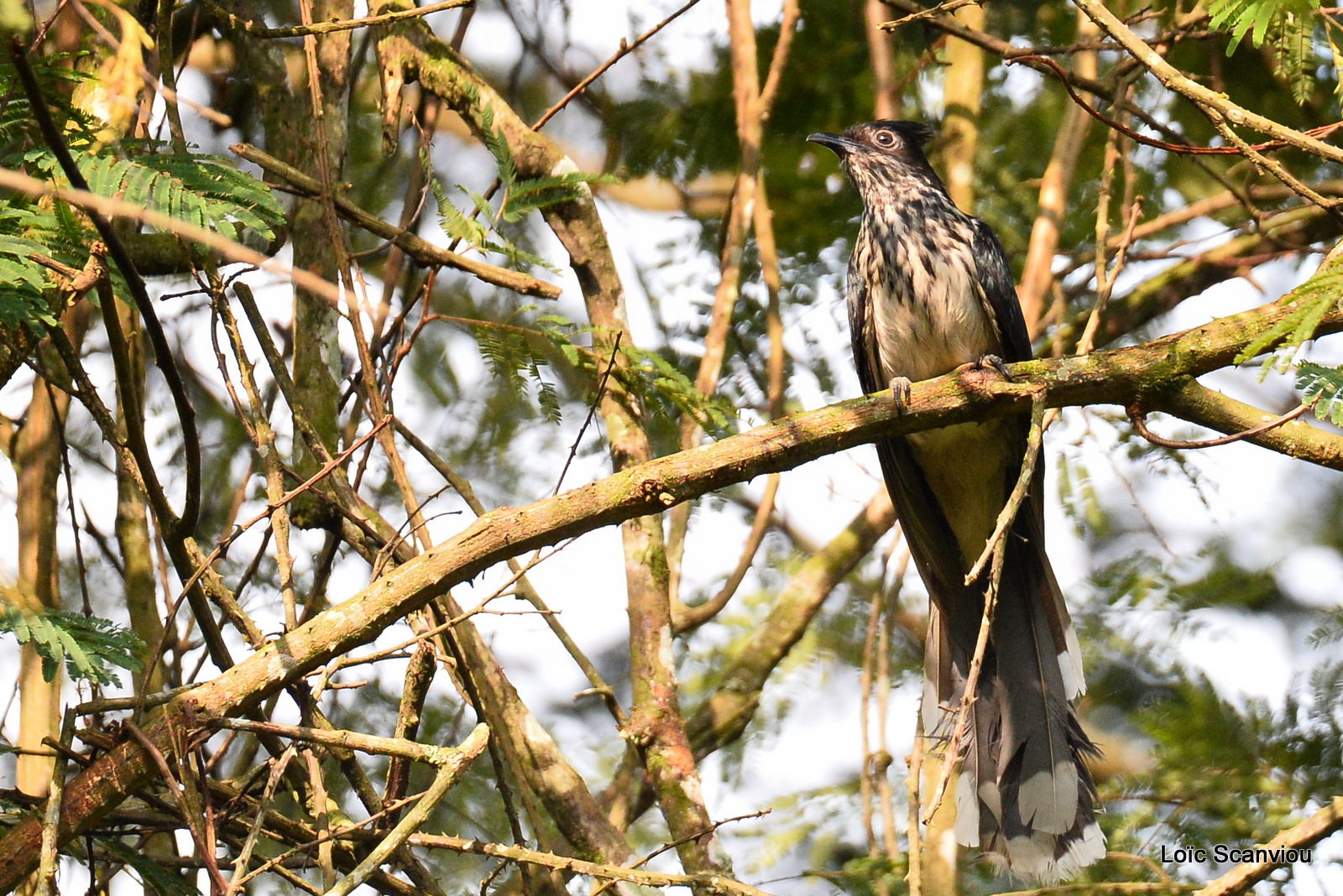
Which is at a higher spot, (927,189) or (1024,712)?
(927,189)

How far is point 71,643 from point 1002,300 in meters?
2.95

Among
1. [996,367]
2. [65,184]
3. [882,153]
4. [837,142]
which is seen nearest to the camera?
[65,184]

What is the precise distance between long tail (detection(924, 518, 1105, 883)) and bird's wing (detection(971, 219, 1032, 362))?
608 millimetres

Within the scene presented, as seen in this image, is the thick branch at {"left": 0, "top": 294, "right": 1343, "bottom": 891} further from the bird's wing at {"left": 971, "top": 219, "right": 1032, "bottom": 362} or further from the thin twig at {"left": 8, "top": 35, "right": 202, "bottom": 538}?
the bird's wing at {"left": 971, "top": 219, "right": 1032, "bottom": 362}

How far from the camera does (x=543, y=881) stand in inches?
130

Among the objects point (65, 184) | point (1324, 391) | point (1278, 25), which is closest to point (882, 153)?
point (1278, 25)

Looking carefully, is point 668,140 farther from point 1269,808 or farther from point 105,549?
point 1269,808

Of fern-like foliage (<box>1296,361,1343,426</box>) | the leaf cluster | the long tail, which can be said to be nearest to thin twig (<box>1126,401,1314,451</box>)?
fern-like foliage (<box>1296,361,1343,426</box>)

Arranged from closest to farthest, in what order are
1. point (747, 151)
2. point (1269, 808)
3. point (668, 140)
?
point (1269, 808)
point (747, 151)
point (668, 140)

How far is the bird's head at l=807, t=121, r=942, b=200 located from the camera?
4.47 metres

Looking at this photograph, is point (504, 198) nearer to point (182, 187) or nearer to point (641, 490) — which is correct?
point (182, 187)

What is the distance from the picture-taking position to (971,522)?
434 centimetres

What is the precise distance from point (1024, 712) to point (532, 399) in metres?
2.54

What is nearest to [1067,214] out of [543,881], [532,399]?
[532,399]
